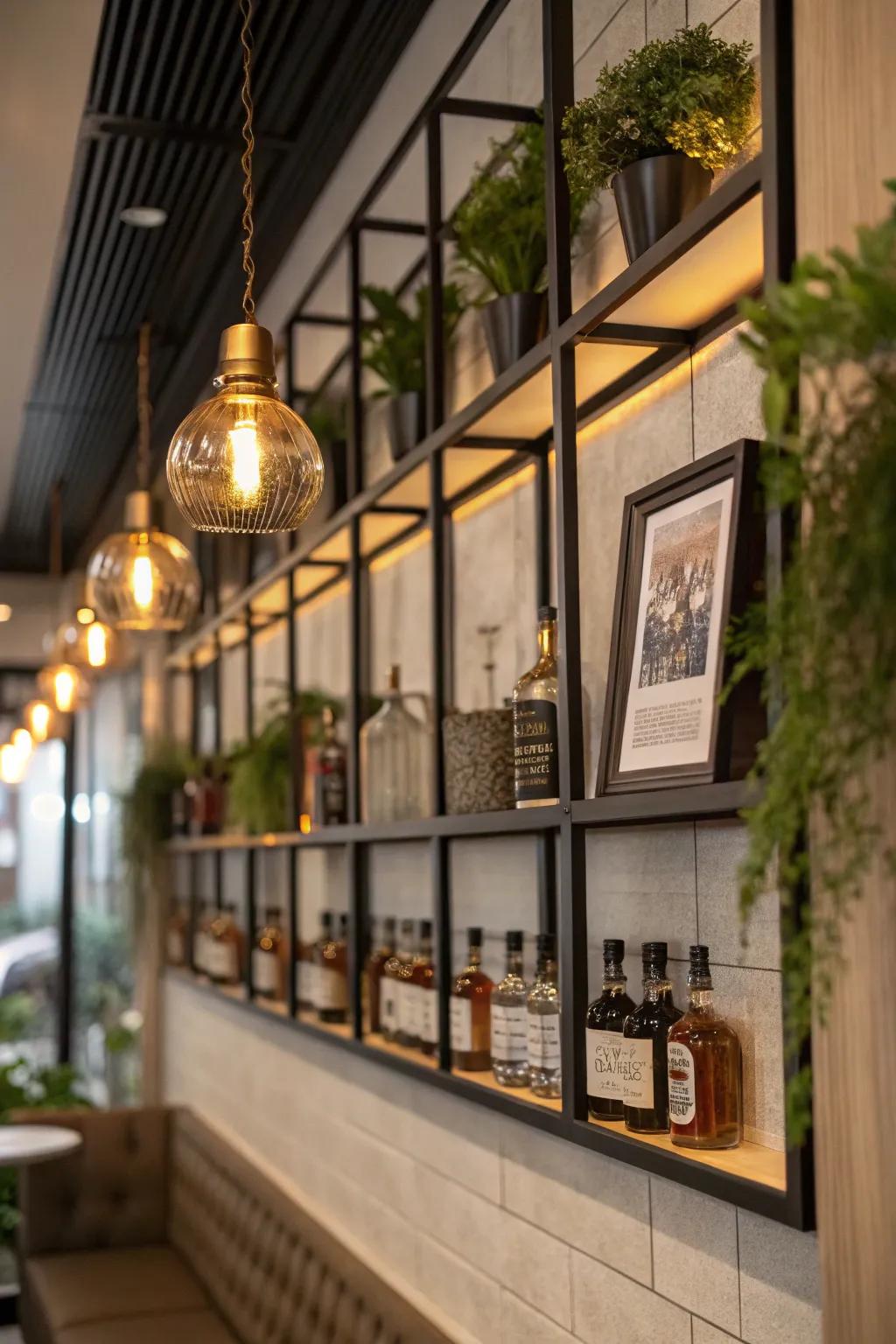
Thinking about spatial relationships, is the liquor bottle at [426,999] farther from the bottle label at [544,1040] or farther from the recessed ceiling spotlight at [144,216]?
the recessed ceiling spotlight at [144,216]

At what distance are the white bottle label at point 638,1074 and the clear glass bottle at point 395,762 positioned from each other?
110 centimetres

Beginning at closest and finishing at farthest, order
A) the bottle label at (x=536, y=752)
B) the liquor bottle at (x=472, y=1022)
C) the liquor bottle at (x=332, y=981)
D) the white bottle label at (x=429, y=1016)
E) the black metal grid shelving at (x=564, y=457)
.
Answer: the black metal grid shelving at (x=564, y=457)
the bottle label at (x=536, y=752)
the liquor bottle at (x=472, y=1022)
the white bottle label at (x=429, y=1016)
the liquor bottle at (x=332, y=981)

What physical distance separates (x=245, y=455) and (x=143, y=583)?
141 cm

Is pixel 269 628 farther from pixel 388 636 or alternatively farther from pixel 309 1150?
pixel 309 1150

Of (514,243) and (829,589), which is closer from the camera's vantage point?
(829,589)

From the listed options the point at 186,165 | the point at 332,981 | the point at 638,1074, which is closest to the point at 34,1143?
the point at 332,981

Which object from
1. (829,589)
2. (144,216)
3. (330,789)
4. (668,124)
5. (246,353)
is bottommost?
(330,789)

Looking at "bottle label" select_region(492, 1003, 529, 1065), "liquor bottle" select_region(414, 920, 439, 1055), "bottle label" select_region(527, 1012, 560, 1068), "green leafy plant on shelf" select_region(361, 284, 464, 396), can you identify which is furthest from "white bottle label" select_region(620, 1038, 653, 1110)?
"green leafy plant on shelf" select_region(361, 284, 464, 396)

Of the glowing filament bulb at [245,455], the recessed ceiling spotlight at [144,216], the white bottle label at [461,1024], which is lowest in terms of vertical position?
the white bottle label at [461,1024]

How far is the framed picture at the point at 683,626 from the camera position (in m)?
1.59

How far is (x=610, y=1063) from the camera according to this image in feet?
5.95

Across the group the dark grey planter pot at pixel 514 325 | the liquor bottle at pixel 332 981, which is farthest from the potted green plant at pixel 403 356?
the liquor bottle at pixel 332 981

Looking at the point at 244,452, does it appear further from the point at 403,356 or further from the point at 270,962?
the point at 270,962

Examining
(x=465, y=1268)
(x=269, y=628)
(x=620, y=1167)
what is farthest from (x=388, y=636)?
(x=620, y=1167)
